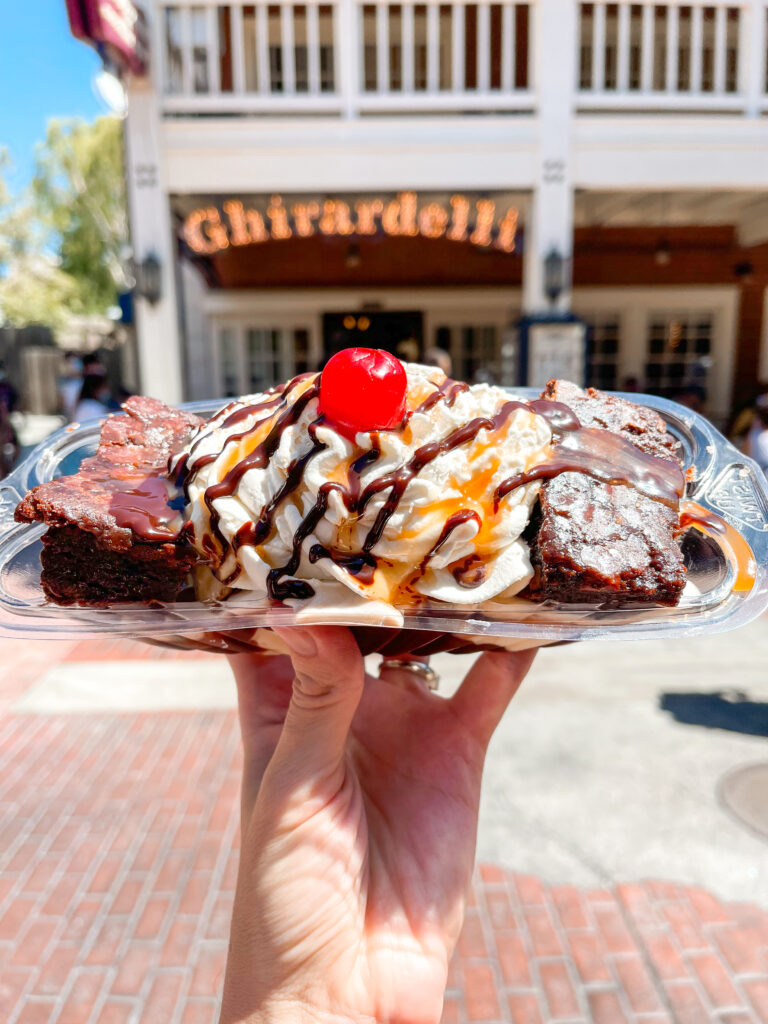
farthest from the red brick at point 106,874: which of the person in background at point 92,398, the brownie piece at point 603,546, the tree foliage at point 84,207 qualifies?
the tree foliage at point 84,207

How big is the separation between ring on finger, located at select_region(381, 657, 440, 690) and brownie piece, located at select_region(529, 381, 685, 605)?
0.71 metres

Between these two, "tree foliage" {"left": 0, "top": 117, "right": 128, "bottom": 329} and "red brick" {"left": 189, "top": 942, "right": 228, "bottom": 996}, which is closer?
"red brick" {"left": 189, "top": 942, "right": 228, "bottom": 996}

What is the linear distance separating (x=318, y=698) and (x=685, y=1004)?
191 centimetres

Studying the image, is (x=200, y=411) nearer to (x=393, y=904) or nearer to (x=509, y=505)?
(x=509, y=505)

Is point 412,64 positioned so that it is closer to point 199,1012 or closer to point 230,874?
point 230,874

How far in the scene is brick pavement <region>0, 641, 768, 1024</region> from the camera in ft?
7.72

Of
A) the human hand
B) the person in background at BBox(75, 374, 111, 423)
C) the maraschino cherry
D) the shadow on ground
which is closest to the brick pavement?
the human hand

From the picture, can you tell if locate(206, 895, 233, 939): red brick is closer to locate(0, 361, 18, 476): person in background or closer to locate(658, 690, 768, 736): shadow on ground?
locate(658, 690, 768, 736): shadow on ground

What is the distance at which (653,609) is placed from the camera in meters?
1.40

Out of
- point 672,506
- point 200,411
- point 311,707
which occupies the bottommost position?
point 311,707

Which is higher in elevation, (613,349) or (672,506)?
(613,349)

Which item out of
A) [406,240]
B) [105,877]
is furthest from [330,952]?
[406,240]

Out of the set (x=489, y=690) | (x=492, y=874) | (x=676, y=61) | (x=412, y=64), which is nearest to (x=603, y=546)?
(x=489, y=690)

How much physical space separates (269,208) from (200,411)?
258 inches
